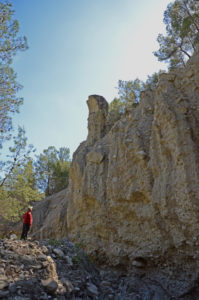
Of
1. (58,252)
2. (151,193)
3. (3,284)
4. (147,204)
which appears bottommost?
(3,284)

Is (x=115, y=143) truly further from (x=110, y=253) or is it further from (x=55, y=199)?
(x=55, y=199)

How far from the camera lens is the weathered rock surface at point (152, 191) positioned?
801 centimetres

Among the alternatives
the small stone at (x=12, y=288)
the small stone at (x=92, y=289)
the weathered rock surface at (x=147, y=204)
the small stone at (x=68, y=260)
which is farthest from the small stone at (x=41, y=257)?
the small stone at (x=92, y=289)

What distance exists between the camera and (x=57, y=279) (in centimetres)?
702

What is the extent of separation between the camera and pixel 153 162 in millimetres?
9445

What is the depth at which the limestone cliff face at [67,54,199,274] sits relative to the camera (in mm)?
8055

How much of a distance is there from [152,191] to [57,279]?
14.3 feet

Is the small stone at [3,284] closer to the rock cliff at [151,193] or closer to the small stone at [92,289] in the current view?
the small stone at [92,289]

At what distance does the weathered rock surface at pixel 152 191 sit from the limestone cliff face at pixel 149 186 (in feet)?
0.10

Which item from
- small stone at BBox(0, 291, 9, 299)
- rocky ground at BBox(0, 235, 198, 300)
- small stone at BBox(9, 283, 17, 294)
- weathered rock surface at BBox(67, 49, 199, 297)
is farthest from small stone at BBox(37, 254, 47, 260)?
weathered rock surface at BBox(67, 49, 199, 297)

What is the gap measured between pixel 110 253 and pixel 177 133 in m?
5.95

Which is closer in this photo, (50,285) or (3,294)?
(3,294)

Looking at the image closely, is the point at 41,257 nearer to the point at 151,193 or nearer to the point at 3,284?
the point at 3,284

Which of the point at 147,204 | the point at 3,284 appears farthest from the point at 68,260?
the point at 147,204
